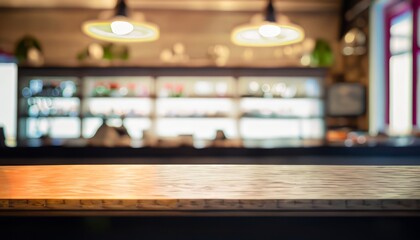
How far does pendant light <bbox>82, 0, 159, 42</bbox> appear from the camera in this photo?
10.9ft

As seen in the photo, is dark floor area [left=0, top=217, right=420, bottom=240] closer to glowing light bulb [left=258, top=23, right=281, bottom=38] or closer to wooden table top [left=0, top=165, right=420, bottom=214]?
wooden table top [left=0, top=165, right=420, bottom=214]

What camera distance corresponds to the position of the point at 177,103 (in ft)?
20.4

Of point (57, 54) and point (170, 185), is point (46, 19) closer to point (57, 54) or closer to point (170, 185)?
point (57, 54)

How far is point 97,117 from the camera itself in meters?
6.14

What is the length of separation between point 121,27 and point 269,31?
1.17 meters

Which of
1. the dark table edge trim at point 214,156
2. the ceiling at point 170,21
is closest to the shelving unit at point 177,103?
the ceiling at point 170,21

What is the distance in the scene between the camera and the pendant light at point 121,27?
3.33m

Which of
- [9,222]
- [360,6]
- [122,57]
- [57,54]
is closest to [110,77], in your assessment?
[122,57]

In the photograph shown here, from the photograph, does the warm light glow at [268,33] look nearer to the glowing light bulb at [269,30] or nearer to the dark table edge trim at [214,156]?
the glowing light bulb at [269,30]

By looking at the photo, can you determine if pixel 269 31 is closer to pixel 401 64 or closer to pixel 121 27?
pixel 121 27

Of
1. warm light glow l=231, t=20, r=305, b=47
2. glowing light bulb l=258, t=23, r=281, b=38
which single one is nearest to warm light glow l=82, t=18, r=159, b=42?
warm light glow l=231, t=20, r=305, b=47

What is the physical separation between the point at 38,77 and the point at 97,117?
3.20ft

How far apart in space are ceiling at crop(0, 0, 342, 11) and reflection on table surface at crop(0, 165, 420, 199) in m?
5.86

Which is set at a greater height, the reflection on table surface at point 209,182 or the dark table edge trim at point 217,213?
the reflection on table surface at point 209,182
